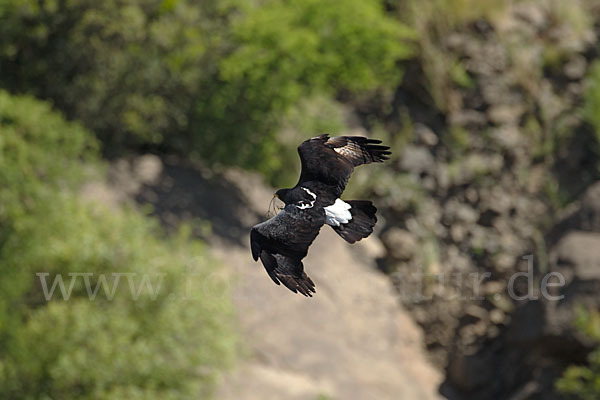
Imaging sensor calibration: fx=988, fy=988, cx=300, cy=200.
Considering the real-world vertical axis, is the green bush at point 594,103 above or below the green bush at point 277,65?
above

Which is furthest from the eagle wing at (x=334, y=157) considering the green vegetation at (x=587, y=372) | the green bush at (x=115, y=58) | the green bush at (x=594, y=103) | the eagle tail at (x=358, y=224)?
the green bush at (x=594, y=103)

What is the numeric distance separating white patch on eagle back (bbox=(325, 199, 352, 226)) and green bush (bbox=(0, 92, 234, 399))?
15.4 feet

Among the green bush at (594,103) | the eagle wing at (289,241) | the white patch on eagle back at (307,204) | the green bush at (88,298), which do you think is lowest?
the eagle wing at (289,241)

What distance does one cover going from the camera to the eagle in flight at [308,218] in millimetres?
4543

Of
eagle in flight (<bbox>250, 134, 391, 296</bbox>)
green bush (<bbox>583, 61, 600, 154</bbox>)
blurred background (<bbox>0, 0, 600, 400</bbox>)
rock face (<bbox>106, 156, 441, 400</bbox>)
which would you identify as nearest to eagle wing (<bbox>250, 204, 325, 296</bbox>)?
eagle in flight (<bbox>250, 134, 391, 296</bbox>)

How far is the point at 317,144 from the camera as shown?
197 inches

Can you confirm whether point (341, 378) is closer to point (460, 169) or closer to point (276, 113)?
point (276, 113)

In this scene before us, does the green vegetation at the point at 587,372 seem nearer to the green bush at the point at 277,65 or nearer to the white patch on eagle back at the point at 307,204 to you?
the green bush at the point at 277,65

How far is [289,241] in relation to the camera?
457cm

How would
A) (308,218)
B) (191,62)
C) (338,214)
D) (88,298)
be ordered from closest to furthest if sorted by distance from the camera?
(308,218) → (338,214) → (88,298) → (191,62)

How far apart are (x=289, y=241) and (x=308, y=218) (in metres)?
0.14

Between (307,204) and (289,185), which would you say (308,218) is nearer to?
(307,204)

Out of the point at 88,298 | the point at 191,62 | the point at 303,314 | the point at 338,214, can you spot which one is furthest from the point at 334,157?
the point at 191,62

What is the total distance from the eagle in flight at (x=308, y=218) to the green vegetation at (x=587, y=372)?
6.55 metres
